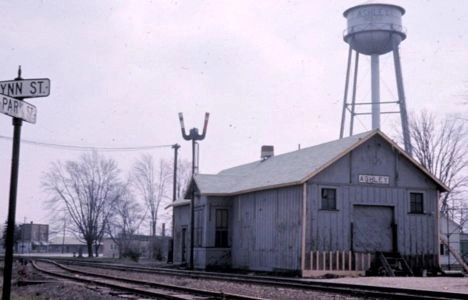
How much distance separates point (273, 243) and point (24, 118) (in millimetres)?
21088

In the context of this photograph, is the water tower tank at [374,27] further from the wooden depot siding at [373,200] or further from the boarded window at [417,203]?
the boarded window at [417,203]

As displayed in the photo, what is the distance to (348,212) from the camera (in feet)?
92.5

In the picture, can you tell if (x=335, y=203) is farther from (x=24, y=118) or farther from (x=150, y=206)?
(x=150, y=206)

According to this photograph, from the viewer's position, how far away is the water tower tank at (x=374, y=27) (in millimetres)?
45312

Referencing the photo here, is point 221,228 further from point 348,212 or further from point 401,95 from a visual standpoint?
point 401,95

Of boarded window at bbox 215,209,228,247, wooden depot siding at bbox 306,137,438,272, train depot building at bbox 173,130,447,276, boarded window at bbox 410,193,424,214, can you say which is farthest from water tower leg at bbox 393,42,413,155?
boarded window at bbox 215,209,228,247

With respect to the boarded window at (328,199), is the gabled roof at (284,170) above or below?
above

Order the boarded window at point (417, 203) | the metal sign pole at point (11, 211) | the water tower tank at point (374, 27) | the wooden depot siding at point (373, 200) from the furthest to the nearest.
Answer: the water tower tank at point (374, 27) < the boarded window at point (417, 203) < the wooden depot siding at point (373, 200) < the metal sign pole at point (11, 211)

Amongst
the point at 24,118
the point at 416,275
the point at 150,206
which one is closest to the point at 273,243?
the point at 416,275

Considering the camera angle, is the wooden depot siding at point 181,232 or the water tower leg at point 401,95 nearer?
the wooden depot siding at point 181,232

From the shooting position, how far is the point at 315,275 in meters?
27.0

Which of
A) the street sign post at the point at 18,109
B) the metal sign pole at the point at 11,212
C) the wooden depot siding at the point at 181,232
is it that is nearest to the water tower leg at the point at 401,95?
the wooden depot siding at the point at 181,232

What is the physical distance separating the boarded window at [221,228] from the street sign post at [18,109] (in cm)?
2579

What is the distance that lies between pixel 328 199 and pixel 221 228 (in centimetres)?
910
